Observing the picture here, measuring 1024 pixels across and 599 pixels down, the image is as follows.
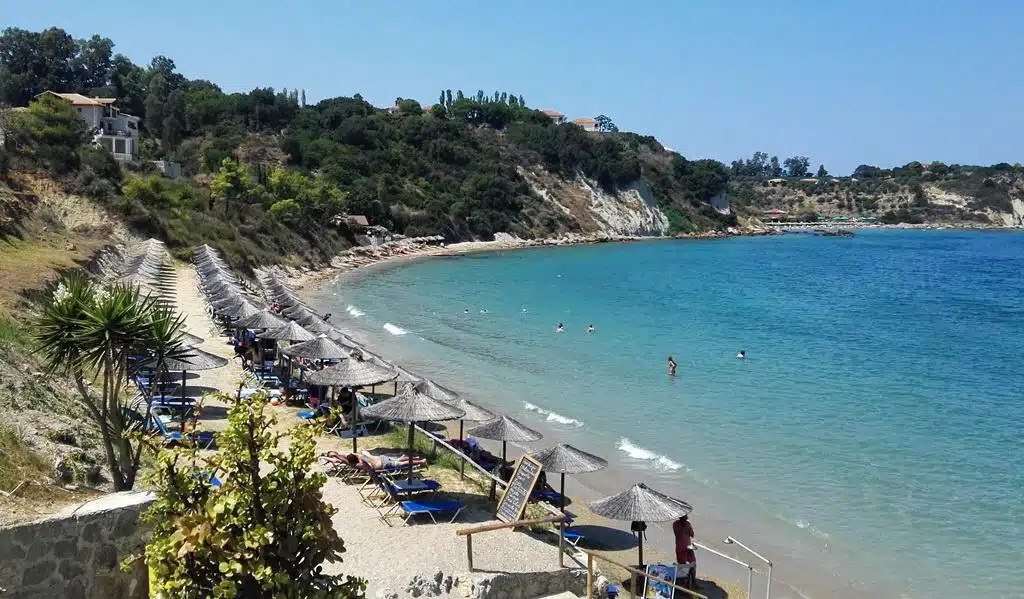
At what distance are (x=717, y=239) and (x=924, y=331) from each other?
95995 mm

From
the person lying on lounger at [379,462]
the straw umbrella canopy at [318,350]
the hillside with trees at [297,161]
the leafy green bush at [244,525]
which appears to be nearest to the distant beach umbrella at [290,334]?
the straw umbrella canopy at [318,350]

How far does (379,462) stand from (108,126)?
238 ft

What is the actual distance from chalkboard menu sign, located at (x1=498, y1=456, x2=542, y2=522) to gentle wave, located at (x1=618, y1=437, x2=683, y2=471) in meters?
7.93

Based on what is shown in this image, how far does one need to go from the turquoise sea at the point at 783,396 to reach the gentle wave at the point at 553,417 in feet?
0.38

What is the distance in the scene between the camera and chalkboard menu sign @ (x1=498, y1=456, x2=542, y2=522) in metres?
→ 11.8

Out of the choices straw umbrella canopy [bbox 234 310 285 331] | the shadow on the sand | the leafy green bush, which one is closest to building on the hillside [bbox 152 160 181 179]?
straw umbrella canopy [bbox 234 310 285 331]

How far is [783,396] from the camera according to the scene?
26.6m

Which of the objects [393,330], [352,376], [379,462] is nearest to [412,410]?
[379,462]

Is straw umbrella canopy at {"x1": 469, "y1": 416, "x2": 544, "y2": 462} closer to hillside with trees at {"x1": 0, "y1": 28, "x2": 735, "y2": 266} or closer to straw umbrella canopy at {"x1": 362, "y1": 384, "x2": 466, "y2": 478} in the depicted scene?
straw umbrella canopy at {"x1": 362, "y1": 384, "x2": 466, "y2": 478}

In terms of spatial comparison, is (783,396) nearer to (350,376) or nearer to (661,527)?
(661,527)

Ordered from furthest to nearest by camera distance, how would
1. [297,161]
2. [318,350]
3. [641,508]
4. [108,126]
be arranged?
[297,161]
[108,126]
[318,350]
[641,508]

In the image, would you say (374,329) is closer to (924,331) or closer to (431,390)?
(431,390)

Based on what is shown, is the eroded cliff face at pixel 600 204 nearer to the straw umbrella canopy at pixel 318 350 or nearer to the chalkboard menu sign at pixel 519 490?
the straw umbrella canopy at pixel 318 350

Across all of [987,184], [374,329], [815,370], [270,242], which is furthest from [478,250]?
[987,184]
